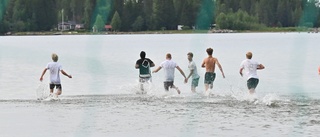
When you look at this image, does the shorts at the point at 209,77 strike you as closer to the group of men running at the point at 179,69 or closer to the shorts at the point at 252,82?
the group of men running at the point at 179,69

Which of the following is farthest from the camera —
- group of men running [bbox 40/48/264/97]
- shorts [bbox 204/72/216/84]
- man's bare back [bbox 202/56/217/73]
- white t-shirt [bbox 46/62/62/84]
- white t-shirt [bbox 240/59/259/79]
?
shorts [bbox 204/72/216/84]

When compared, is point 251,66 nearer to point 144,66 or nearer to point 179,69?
point 179,69

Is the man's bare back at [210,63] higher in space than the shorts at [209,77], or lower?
higher

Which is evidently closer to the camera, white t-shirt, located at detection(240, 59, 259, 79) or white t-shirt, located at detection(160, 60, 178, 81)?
white t-shirt, located at detection(240, 59, 259, 79)

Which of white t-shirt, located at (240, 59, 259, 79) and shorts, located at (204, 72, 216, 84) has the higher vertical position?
white t-shirt, located at (240, 59, 259, 79)

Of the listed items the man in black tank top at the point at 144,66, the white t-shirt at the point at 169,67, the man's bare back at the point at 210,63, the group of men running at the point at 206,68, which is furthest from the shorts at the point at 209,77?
the man in black tank top at the point at 144,66

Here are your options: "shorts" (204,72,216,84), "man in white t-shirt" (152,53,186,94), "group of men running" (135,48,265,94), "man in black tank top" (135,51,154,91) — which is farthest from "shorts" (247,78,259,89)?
"man in black tank top" (135,51,154,91)

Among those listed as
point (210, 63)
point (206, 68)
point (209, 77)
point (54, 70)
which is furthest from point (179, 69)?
point (54, 70)

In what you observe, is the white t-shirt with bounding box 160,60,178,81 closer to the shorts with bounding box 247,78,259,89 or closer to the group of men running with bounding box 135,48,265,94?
the group of men running with bounding box 135,48,265,94

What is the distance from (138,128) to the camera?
19062 millimetres

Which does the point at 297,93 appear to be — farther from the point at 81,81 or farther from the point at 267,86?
the point at 81,81

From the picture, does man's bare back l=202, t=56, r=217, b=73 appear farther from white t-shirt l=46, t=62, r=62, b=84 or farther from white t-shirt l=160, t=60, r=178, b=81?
white t-shirt l=46, t=62, r=62, b=84

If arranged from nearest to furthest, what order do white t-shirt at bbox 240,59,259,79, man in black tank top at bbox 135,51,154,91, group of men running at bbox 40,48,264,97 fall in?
white t-shirt at bbox 240,59,259,79 → group of men running at bbox 40,48,264,97 → man in black tank top at bbox 135,51,154,91

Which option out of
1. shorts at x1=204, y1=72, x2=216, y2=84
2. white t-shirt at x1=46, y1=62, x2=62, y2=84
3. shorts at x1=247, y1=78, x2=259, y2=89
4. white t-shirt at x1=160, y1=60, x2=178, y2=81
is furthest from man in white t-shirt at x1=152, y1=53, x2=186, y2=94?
white t-shirt at x1=46, y1=62, x2=62, y2=84
